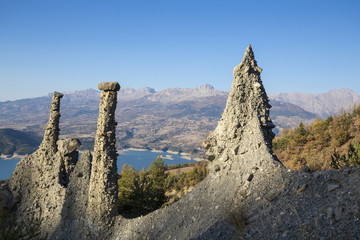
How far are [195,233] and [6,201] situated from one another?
10948mm

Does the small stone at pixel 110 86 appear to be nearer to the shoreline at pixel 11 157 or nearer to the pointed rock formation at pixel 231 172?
the pointed rock formation at pixel 231 172

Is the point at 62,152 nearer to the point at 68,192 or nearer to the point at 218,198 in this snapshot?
the point at 68,192

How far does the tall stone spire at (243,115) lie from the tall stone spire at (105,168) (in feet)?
13.2

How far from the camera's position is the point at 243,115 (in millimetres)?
Result: 9766

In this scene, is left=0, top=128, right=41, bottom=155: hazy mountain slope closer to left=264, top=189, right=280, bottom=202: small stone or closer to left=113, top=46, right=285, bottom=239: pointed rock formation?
left=113, top=46, right=285, bottom=239: pointed rock formation

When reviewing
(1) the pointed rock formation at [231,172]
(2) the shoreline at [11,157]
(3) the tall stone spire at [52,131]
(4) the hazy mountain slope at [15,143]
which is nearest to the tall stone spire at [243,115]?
(1) the pointed rock formation at [231,172]

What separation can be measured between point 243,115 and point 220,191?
2925mm

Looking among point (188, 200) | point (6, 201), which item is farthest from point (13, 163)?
point (188, 200)

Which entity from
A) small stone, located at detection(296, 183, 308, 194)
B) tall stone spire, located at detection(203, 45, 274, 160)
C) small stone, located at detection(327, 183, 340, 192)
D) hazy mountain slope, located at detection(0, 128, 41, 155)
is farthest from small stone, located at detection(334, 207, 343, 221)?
hazy mountain slope, located at detection(0, 128, 41, 155)

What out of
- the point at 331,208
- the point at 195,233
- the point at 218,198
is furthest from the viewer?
the point at 218,198

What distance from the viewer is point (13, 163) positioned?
404 feet

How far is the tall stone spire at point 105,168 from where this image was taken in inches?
421

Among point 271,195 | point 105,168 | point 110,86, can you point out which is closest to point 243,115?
point 271,195

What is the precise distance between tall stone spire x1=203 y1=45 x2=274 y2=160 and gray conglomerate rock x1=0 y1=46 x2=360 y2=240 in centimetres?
4
